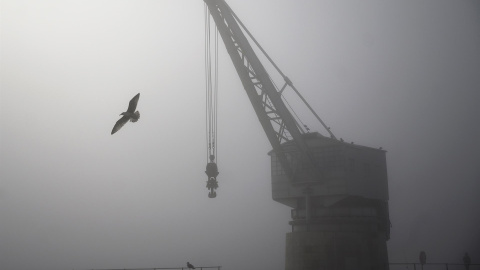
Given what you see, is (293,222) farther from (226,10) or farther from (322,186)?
(226,10)

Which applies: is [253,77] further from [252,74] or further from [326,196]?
[326,196]

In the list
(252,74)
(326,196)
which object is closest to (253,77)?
(252,74)

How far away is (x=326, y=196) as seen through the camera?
30062 mm

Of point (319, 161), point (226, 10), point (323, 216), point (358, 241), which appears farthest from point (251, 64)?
point (358, 241)

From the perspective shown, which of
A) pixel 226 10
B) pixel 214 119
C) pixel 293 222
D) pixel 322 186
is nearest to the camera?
pixel 226 10

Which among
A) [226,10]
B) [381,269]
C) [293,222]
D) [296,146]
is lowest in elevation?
[381,269]

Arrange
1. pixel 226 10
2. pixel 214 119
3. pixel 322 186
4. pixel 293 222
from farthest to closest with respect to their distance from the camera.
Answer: pixel 293 222 < pixel 322 186 < pixel 214 119 < pixel 226 10

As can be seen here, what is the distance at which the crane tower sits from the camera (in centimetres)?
2925

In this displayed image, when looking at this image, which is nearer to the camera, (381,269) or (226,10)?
(226,10)

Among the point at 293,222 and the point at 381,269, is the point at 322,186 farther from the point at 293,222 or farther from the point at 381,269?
the point at 381,269

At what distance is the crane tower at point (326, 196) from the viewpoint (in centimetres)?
2925

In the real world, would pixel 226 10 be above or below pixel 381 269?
above

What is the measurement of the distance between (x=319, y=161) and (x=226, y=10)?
11716 millimetres

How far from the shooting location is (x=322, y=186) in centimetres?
2998
